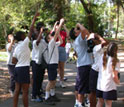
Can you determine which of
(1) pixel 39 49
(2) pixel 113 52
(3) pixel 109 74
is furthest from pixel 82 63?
(1) pixel 39 49

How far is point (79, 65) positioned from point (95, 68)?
500 millimetres

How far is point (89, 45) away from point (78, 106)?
139 centimetres

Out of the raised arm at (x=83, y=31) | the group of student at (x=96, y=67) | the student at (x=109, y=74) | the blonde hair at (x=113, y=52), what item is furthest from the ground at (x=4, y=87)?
the blonde hair at (x=113, y=52)

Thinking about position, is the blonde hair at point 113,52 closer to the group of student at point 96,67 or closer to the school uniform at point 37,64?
the group of student at point 96,67

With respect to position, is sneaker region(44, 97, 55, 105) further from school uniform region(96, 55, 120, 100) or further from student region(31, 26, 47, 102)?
school uniform region(96, 55, 120, 100)

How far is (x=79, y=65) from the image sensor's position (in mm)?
5180

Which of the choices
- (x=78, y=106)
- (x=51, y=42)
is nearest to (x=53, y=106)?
(x=78, y=106)

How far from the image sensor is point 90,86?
4883 mm

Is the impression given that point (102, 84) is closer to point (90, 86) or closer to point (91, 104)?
point (90, 86)

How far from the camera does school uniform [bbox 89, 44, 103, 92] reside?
4674 mm

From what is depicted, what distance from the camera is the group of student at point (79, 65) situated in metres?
4.34

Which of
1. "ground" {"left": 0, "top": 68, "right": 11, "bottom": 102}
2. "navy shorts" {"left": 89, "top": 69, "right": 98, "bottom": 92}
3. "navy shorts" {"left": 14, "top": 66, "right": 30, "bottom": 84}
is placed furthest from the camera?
"ground" {"left": 0, "top": 68, "right": 11, "bottom": 102}

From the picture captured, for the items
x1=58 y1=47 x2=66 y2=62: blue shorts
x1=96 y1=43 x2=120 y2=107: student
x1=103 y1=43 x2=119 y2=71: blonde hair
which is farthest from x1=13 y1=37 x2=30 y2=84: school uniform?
x1=58 y1=47 x2=66 y2=62: blue shorts

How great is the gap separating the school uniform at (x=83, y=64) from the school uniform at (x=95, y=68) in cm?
26
